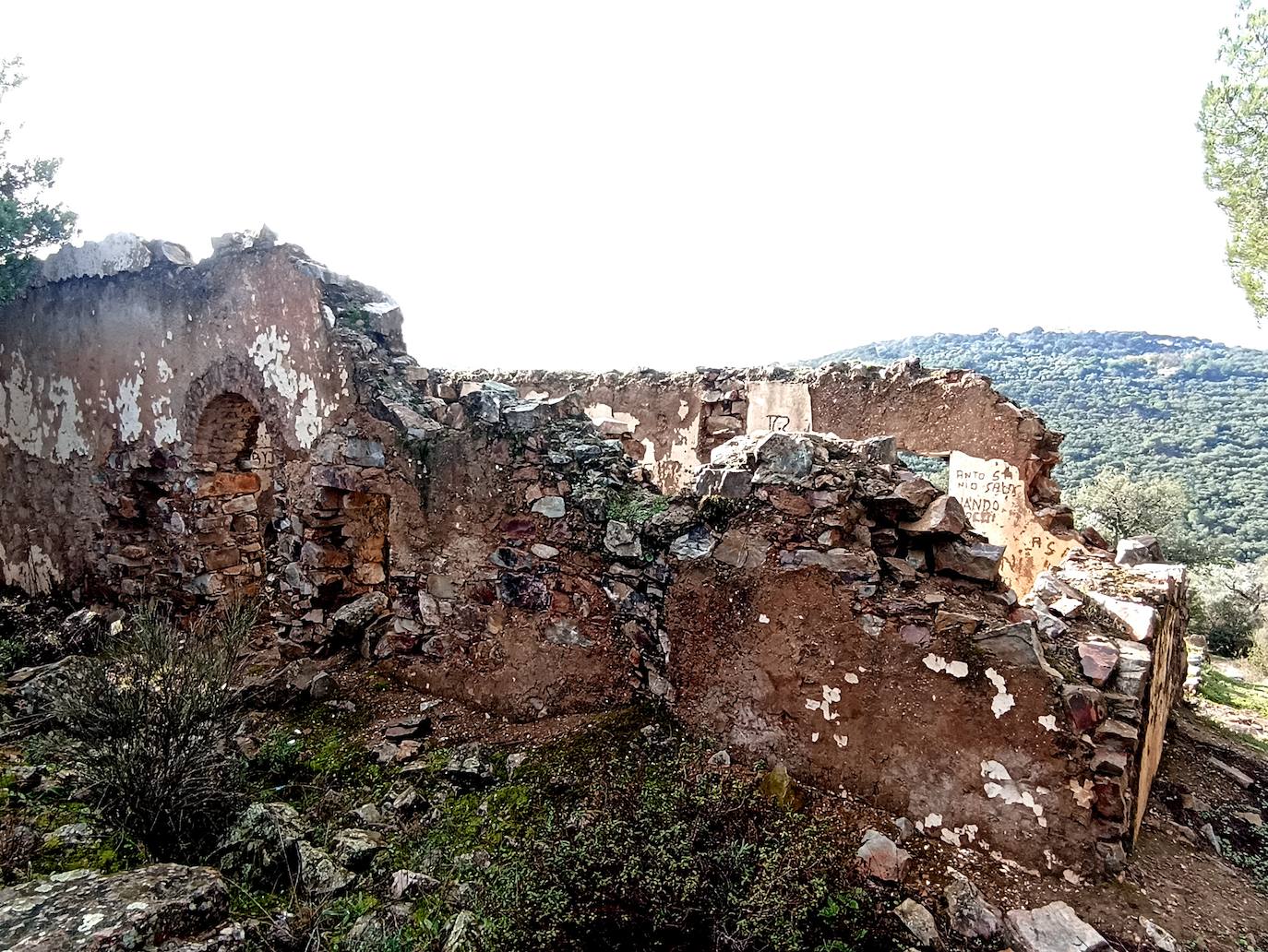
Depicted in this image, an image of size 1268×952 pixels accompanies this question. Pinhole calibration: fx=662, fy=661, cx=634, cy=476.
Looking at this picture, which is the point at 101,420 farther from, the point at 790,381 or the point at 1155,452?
the point at 1155,452

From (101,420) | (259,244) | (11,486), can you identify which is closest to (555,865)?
(259,244)

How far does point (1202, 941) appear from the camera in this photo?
269 centimetres

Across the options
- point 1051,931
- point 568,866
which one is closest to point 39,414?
point 568,866

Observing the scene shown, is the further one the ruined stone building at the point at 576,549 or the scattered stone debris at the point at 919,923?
the ruined stone building at the point at 576,549

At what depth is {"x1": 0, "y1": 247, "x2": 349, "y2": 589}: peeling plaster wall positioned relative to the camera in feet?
16.9

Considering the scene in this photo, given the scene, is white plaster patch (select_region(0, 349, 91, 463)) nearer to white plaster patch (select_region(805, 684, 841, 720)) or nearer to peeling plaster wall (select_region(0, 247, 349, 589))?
peeling plaster wall (select_region(0, 247, 349, 589))

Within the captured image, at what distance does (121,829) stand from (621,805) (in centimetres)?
221

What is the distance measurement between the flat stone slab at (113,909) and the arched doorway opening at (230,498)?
164 inches

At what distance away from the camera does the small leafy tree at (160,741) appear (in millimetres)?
2922

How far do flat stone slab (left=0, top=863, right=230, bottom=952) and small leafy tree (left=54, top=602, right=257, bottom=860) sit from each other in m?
0.44

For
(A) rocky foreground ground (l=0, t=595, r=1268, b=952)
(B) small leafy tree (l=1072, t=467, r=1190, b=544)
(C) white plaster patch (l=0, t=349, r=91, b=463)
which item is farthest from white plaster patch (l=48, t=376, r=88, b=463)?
(B) small leafy tree (l=1072, t=467, r=1190, b=544)

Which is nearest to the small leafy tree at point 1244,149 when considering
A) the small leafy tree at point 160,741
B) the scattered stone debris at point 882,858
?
the scattered stone debris at point 882,858

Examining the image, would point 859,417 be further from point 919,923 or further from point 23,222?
point 23,222

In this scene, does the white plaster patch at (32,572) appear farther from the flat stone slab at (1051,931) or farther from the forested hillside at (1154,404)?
the forested hillside at (1154,404)
